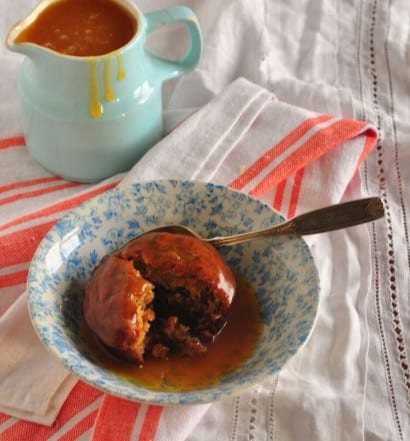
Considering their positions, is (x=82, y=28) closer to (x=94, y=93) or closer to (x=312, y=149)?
(x=94, y=93)

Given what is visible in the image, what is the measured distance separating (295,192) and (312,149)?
0.26 feet

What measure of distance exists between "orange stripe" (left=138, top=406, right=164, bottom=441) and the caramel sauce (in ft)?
0.13

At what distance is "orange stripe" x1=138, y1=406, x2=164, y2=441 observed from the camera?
Answer: 85 centimetres

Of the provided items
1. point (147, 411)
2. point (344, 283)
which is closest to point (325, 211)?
point (344, 283)

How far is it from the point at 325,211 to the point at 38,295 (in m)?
0.38

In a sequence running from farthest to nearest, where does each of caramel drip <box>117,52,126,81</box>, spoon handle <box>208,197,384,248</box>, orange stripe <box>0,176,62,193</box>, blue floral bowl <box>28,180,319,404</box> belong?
orange stripe <box>0,176,62,193</box> → caramel drip <box>117,52,126,81</box> → spoon handle <box>208,197,384,248</box> → blue floral bowl <box>28,180,319,404</box>

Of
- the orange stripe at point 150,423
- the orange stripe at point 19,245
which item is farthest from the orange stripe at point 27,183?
the orange stripe at point 150,423

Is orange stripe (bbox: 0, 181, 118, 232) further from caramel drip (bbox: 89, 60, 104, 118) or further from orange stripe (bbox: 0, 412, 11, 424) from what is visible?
orange stripe (bbox: 0, 412, 11, 424)

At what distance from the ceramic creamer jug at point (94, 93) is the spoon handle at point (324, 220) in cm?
25

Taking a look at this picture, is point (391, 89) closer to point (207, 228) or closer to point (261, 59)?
point (261, 59)

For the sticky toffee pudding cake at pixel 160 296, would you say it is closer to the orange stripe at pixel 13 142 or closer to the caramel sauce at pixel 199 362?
the caramel sauce at pixel 199 362

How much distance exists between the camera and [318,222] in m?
0.97

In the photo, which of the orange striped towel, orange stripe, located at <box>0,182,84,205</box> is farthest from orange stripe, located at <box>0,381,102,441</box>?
orange stripe, located at <box>0,182,84,205</box>

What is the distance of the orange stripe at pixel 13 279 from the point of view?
1010mm
